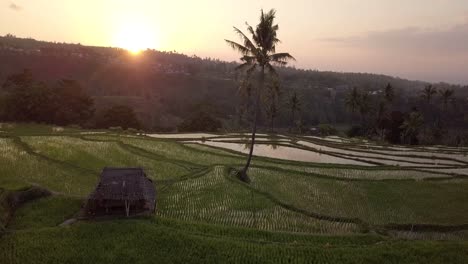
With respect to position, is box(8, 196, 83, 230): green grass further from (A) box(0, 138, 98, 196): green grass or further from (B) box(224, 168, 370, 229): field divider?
(B) box(224, 168, 370, 229): field divider

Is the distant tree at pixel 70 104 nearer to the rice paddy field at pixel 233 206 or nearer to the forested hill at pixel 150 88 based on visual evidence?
→ the rice paddy field at pixel 233 206

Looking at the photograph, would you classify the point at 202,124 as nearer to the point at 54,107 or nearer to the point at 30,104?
the point at 54,107

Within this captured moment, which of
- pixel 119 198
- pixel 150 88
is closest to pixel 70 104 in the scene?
pixel 119 198

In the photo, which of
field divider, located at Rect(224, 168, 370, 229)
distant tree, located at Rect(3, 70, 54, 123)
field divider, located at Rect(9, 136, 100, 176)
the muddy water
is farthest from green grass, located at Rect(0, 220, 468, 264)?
distant tree, located at Rect(3, 70, 54, 123)

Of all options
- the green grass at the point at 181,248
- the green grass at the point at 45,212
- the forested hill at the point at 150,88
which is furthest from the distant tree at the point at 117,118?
the green grass at the point at 181,248

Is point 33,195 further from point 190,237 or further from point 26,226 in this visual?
point 190,237

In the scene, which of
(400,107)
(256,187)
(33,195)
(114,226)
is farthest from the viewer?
(400,107)

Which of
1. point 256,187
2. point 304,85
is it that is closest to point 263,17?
point 256,187
